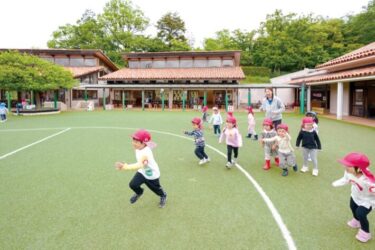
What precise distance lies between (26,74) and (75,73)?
8.93 meters

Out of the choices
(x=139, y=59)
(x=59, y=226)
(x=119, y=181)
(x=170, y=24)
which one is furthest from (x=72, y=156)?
(x=170, y=24)

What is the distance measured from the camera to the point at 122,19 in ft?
161

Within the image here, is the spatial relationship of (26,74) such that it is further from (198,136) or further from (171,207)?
(171,207)

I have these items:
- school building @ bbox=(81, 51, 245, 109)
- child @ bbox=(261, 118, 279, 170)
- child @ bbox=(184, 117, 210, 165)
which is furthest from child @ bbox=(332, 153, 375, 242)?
school building @ bbox=(81, 51, 245, 109)

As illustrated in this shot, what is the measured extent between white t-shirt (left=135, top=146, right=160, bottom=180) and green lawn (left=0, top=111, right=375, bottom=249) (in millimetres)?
563

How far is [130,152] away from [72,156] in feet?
5.33

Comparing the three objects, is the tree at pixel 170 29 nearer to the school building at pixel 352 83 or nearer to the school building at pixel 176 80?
the school building at pixel 176 80

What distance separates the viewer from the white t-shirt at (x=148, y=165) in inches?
156

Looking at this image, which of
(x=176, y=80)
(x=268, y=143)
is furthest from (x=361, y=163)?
(x=176, y=80)

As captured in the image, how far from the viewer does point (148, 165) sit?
160 inches

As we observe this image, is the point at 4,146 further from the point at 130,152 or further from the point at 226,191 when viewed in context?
the point at 226,191

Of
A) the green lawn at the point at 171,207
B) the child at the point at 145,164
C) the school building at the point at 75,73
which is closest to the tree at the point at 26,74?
the school building at the point at 75,73

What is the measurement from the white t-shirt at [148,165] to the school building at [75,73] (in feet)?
85.7

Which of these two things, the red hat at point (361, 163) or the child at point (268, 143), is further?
the child at point (268, 143)
